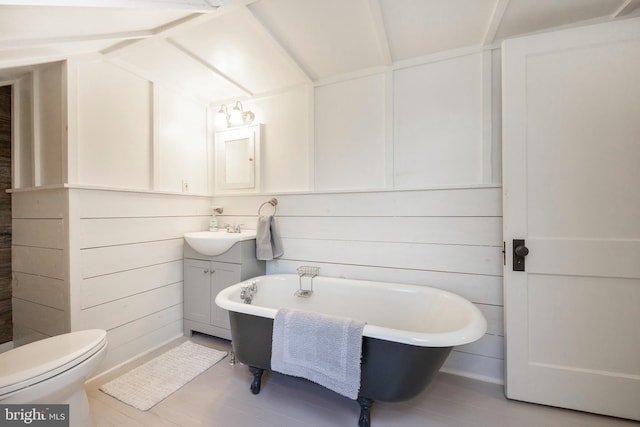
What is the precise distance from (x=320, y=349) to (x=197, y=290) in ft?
4.74

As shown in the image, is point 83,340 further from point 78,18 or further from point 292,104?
point 292,104

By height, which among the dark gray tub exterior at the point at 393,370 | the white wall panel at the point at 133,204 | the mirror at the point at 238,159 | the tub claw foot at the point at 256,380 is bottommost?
the tub claw foot at the point at 256,380

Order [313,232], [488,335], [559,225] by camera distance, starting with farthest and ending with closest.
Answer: [313,232]
[488,335]
[559,225]

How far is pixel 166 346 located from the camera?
6.81 ft

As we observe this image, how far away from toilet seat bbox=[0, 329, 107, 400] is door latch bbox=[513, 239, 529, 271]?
90.5 inches


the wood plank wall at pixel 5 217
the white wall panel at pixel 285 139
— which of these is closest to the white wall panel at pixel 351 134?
the white wall panel at pixel 285 139

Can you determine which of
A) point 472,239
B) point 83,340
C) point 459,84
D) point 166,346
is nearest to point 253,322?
point 83,340

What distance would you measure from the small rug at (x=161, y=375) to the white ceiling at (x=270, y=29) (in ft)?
6.51

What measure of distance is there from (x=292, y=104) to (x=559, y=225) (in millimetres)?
2086

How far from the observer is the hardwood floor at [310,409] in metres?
1.33

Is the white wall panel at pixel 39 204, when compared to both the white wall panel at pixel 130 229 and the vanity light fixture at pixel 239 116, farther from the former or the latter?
the vanity light fixture at pixel 239 116

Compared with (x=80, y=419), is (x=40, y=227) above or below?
above

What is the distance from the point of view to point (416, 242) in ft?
6.07

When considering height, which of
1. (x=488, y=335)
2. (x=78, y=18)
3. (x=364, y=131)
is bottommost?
(x=488, y=335)
